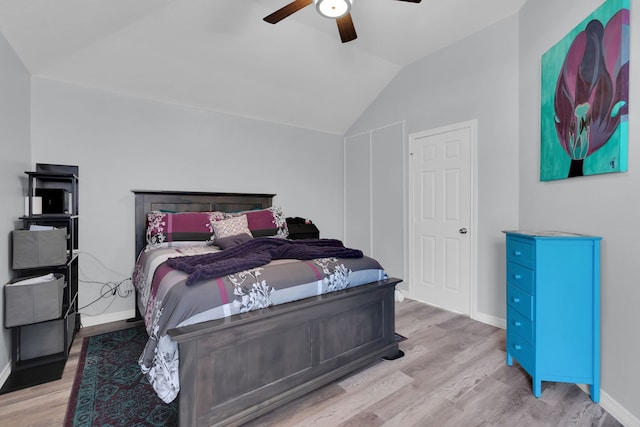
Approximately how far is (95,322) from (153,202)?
131 centimetres

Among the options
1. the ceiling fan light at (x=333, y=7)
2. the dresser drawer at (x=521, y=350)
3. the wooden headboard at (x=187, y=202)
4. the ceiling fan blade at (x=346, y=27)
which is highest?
the ceiling fan blade at (x=346, y=27)

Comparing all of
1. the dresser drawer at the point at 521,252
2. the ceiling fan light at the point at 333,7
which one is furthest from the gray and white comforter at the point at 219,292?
the ceiling fan light at the point at 333,7

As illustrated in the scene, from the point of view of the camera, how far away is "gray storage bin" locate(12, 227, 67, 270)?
6.83ft

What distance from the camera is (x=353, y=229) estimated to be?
470 centimetres

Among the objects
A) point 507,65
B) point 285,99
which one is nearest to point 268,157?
point 285,99

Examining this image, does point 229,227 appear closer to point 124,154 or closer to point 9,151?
point 124,154

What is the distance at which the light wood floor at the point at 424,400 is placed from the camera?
65.7 inches

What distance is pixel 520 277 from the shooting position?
6.82 feet

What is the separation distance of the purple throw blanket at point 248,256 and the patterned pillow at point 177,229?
39.2 inches

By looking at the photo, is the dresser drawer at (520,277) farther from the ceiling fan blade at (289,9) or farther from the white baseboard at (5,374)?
the white baseboard at (5,374)

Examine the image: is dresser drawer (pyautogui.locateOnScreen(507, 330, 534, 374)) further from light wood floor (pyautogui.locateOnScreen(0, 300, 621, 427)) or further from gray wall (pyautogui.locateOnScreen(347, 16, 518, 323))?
gray wall (pyautogui.locateOnScreen(347, 16, 518, 323))

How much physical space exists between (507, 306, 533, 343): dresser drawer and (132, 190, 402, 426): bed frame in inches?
33.0

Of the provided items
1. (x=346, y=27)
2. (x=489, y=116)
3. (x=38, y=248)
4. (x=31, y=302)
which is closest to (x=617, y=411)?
(x=489, y=116)

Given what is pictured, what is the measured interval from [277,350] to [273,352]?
3cm
